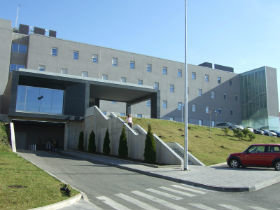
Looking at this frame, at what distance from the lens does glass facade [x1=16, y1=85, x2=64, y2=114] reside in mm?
31969

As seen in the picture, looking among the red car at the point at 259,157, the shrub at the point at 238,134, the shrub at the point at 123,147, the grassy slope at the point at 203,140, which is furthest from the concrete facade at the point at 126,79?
the red car at the point at 259,157

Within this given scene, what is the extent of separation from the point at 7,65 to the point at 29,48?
13.2 ft

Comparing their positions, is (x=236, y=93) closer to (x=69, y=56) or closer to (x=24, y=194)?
(x=69, y=56)

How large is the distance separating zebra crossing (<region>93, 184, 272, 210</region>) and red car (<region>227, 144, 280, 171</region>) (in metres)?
7.94

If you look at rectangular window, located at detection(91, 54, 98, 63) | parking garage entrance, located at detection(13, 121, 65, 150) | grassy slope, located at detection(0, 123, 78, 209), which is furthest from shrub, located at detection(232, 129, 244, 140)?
rectangular window, located at detection(91, 54, 98, 63)

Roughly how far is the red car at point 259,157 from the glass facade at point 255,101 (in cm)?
4487

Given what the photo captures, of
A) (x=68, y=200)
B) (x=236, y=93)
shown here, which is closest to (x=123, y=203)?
(x=68, y=200)

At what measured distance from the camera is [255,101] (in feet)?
204

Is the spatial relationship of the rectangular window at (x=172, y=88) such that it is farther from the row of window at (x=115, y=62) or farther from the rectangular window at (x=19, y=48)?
the rectangular window at (x=19, y=48)

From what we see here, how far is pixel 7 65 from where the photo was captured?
43.4 meters

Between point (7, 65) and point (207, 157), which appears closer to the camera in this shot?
point (207, 157)

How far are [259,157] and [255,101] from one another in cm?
4815

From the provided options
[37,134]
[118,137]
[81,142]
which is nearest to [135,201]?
[118,137]

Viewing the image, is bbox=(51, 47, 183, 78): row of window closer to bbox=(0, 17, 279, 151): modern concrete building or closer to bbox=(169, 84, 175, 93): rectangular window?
bbox=(0, 17, 279, 151): modern concrete building
